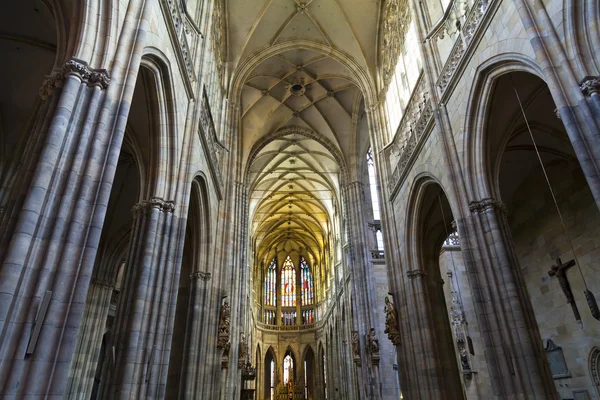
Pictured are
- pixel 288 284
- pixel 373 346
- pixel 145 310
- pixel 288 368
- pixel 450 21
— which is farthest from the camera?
pixel 288 284

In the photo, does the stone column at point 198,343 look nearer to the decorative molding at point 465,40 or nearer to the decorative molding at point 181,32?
the decorative molding at point 181,32

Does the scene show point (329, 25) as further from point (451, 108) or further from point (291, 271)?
point (291, 271)

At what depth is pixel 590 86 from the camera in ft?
17.9

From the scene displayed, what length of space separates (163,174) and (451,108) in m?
6.91

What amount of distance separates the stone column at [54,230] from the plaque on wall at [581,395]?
1341 cm

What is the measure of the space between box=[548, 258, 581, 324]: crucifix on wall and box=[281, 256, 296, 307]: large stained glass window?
33.7 meters

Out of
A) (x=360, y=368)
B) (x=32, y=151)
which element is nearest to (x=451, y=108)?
(x=32, y=151)

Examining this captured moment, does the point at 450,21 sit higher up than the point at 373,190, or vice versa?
the point at 373,190

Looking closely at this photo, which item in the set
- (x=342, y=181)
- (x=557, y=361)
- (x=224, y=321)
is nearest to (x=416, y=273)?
(x=557, y=361)

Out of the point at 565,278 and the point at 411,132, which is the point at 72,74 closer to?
the point at 411,132

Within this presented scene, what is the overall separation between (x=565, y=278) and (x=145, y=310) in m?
12.1

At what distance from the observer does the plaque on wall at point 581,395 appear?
11.5m

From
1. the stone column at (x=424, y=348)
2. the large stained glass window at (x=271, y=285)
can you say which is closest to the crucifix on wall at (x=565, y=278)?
the stone column at (x=424, y=348)

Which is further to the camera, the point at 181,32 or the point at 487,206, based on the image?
the point at 181,32
